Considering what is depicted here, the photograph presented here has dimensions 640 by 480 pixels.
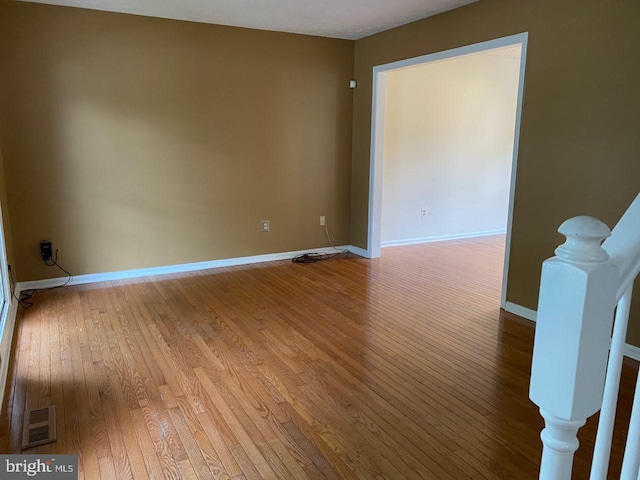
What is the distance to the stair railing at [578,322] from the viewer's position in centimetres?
69

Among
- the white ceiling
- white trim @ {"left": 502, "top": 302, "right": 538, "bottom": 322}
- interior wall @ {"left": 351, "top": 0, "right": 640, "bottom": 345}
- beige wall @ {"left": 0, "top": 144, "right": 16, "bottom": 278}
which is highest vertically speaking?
the white ceiling

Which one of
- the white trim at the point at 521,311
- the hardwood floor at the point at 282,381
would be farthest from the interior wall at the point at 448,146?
the white trim at the point at 521,311

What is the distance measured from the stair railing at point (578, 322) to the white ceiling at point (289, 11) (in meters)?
3.63

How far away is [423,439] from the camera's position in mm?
2154

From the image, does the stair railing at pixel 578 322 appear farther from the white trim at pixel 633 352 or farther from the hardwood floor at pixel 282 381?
the white trim at pixel 633 352

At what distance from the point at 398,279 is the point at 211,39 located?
9.87 ft

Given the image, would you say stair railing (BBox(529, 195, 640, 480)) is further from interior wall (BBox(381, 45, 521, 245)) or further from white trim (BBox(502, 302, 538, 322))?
interior wall (BBox(381, 45, 521, 245))

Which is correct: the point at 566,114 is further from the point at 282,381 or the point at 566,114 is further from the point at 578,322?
the point at 578,322

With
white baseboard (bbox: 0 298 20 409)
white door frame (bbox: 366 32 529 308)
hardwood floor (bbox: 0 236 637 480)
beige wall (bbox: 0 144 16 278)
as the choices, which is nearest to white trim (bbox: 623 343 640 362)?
hardwood floor (bbox: 0 236 637 480)

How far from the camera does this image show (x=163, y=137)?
14.8 ft

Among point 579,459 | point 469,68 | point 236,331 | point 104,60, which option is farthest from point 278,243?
point 579,459

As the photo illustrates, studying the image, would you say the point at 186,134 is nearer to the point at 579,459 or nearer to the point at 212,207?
the point at 212,207

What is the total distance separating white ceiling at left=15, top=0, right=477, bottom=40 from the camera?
3846mm

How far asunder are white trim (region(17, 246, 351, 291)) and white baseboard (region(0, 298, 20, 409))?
23.8 inches
